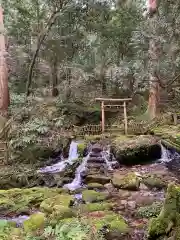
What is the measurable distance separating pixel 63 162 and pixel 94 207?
5.54 meters

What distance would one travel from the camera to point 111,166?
1093 centimetres

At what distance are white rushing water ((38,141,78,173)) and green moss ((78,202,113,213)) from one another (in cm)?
442

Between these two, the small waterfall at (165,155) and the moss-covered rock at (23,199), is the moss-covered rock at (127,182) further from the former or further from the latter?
the small waterfall at (165,155)

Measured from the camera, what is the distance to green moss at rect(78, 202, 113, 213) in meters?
6.52

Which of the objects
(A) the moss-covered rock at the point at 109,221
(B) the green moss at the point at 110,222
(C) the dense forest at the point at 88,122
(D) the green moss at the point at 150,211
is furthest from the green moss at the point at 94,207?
(D) the green moss at the point at 150,211

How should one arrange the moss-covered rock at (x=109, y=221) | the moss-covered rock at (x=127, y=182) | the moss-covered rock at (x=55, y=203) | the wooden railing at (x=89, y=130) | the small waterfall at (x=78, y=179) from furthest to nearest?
the wooden railing at (x=89, y=130), the small waterfall at (x=78, y=179), the moss-covered rock at (x=127, y=182), the moss-covered rock at (x=55, y=203), the moss-covered rock at (x=109, y=221)

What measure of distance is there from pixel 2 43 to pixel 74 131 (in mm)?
5689

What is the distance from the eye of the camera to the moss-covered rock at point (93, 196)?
7.24m

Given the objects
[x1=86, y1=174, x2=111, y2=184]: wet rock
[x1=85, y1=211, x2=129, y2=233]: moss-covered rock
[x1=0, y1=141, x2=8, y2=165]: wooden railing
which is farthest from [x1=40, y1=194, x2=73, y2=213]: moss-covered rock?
[x1=0, y1=141, x2=8, y2=165]: wooden railing

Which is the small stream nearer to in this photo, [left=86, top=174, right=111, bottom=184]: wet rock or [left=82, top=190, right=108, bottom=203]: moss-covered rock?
[left=86, top=174, right=111, bottom=184]: wet rock

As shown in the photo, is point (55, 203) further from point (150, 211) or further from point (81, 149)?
point (81, 149)

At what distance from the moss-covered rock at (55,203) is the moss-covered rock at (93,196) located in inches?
17.0

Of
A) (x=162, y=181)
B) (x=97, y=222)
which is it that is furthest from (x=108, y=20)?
(x=97, y=222)

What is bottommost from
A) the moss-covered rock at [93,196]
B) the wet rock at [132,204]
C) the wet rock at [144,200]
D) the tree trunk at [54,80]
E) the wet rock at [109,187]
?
the wet rock at [109,187]
